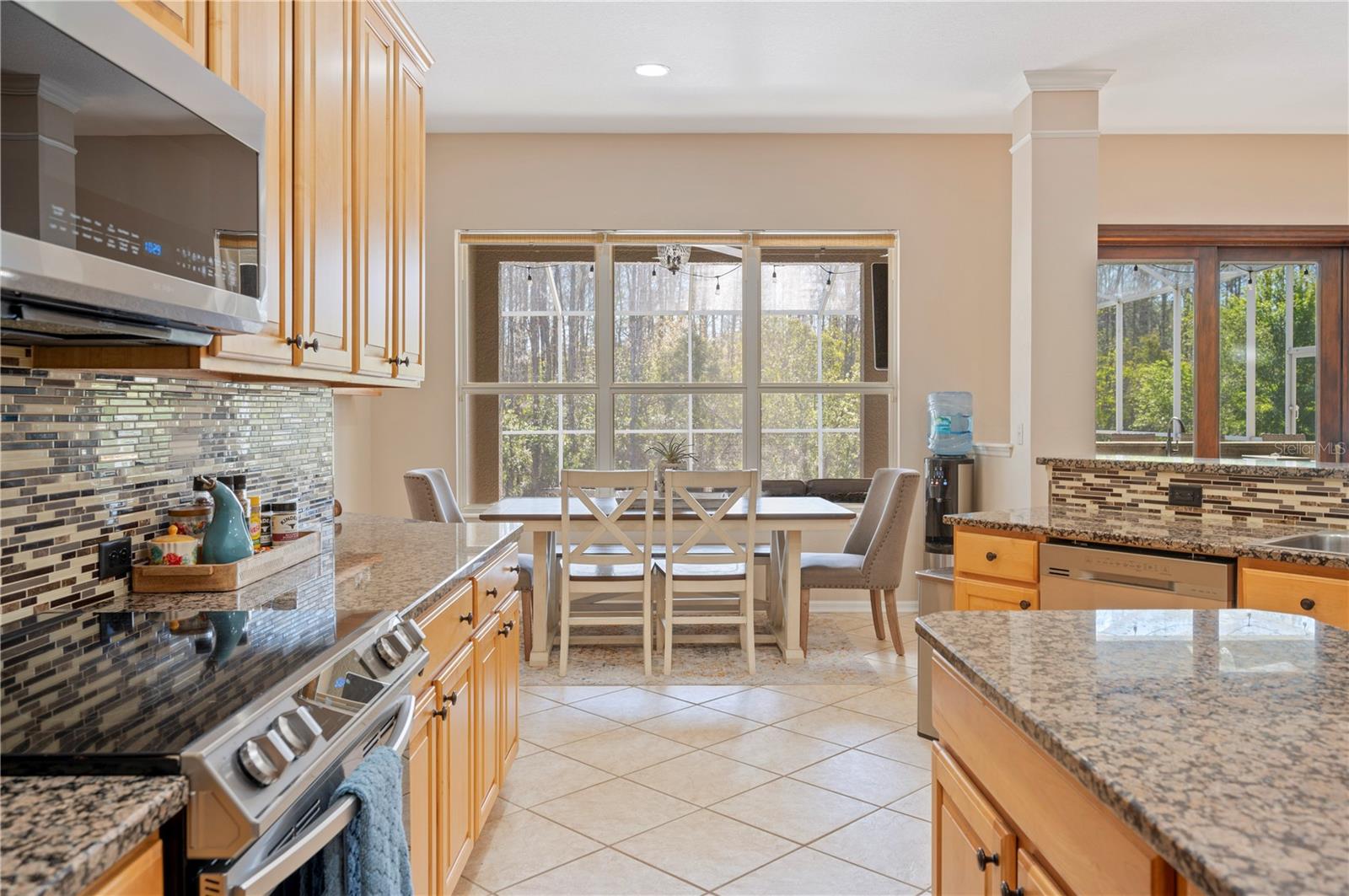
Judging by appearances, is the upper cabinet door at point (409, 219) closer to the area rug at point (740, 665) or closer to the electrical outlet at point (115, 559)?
the electrical outlet at point (115, 559)

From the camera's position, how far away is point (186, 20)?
153cm

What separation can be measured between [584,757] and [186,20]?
249 centimetres

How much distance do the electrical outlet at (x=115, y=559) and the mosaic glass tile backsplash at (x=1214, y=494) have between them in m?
3.02

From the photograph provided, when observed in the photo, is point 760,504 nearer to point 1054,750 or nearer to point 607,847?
point 607,847

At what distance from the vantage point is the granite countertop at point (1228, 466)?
276cm

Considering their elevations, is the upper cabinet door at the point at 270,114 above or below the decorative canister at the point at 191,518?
above

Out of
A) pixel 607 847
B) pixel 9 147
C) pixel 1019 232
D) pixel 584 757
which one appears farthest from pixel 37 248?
pixel 1019 232

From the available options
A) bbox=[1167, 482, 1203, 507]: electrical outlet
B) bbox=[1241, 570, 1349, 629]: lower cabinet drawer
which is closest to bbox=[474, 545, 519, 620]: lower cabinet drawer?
bbox=[1241, 570, 1349, 629]: lower cabinet drawer

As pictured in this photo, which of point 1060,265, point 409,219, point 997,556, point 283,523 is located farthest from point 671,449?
point 283,523

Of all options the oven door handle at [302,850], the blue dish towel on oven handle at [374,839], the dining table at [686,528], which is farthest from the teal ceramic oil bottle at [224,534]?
the dining table at [686,528]

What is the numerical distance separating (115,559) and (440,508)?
2.57 m

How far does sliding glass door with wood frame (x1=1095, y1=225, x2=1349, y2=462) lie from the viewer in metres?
5.41

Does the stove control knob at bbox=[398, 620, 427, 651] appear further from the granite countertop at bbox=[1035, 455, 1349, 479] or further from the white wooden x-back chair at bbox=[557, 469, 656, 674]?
the granite countertop at bbox=[1035, 455, 1349, 479]

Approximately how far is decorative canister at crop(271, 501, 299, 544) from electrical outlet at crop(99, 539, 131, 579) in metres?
0.42
